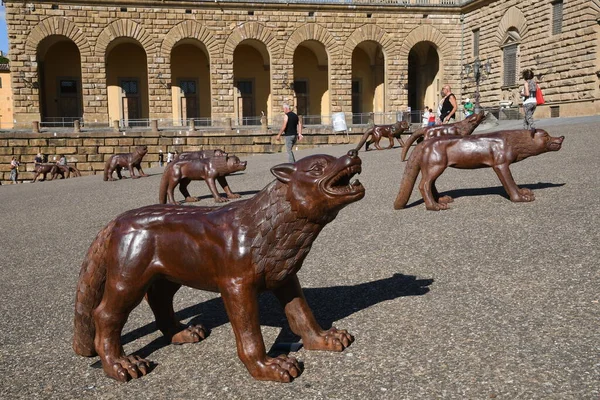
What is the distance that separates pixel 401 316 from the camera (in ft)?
12.3

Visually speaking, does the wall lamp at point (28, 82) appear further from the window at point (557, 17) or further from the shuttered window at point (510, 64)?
the window at point (557, 17)

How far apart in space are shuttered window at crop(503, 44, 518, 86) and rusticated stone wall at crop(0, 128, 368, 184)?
889 centimetres

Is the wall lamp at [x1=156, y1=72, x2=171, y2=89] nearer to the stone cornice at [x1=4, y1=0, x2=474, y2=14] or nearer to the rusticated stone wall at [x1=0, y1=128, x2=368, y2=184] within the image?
the stone cornice at [x1=4, y1=0, x2=474, y2=14]

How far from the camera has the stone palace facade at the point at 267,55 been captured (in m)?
28.9

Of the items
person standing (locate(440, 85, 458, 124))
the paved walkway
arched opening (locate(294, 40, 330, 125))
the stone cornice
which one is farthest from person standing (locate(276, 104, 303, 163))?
arched opening (locate(294, 40, 330, 125))

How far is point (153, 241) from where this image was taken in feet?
9.71

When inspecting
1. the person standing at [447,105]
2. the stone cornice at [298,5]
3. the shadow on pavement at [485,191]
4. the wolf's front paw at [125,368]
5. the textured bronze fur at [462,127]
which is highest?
the stone cornice at [298,5]

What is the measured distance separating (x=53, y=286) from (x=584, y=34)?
25.5m

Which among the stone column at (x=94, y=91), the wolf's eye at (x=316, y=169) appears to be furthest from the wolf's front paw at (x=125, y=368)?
the stone column at (x=94, y=91)

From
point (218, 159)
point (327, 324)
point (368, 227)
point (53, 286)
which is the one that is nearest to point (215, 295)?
point (327, 324)

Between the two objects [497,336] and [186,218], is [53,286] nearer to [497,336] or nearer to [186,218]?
[186,218]

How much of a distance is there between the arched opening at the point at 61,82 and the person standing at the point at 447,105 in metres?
24.1

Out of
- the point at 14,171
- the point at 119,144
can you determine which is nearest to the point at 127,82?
the point at 119,144

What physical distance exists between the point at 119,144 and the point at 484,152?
888 inches
